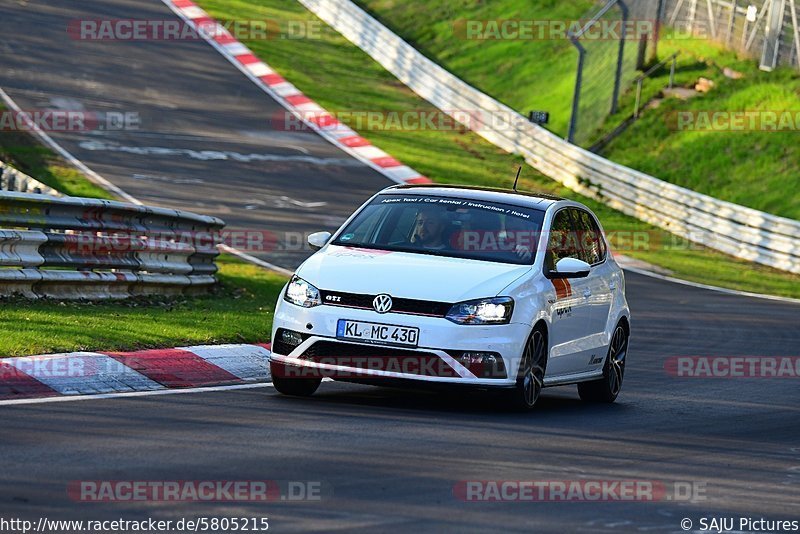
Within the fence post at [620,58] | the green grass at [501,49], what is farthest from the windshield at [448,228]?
the green grass at [501,49]

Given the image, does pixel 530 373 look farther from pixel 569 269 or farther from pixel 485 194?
pixel 485 194

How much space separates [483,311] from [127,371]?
2543mm

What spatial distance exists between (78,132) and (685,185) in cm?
1297

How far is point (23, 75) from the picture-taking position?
110 feet

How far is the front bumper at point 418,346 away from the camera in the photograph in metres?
9.84

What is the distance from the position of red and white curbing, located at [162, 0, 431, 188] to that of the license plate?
2056cm

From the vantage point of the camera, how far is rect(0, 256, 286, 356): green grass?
11.1 m

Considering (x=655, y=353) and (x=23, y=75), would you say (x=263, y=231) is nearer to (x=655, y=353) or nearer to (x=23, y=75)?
(x=655, y=353)

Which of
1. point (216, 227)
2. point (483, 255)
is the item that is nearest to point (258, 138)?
point (216, 227)

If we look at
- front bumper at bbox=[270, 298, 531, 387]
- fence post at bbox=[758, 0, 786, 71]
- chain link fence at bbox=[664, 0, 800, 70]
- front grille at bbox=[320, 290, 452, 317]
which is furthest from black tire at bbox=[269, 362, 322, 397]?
fence post at bbox=[758, 0, 786, 71]
